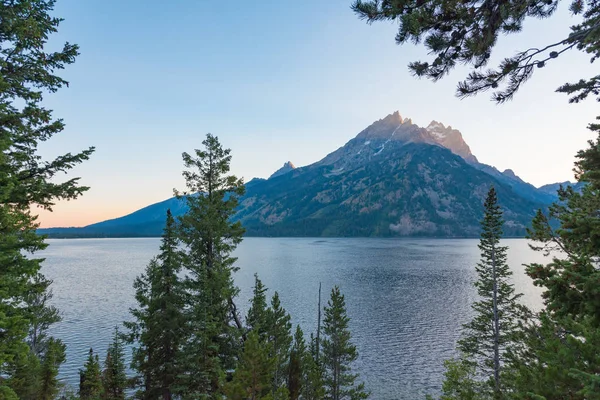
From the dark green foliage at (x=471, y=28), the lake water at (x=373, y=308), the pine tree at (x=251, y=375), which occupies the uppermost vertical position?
the dark green foliage at (x=471, y=28)

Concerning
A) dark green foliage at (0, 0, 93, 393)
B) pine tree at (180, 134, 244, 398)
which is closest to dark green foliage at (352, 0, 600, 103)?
dark green foliage at (0, 0, 93, 393)

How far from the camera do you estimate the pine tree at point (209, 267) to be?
2017 centimetres

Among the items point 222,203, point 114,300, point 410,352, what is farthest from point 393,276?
point 222,203

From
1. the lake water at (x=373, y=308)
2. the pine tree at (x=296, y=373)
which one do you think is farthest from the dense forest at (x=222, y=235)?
the lake water at (x=373, y=308)

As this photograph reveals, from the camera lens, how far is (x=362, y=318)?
7312 centimetres

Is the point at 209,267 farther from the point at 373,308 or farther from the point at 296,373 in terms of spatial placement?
the point at 373,308

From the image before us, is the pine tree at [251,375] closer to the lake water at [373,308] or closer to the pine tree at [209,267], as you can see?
the pine tree at [209,267]

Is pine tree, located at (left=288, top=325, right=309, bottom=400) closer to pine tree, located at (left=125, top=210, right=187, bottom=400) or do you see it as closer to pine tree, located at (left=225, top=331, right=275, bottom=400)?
pine tree, located at (left=125, top=210, right=187, bottom=400)

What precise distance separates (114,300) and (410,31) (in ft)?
324

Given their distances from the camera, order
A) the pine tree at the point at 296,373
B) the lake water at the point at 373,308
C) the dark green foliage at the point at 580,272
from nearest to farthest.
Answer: the dark green foliage at the point at 580,272, the pine tree at the point at 296,373, the lake water at the point at 373,308

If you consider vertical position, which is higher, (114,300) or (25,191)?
(25,191)

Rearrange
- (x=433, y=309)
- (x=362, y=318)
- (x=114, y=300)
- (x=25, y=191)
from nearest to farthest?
(x=25, y=191)
(x=362, y=318)
(x=433, y=309)
(x=114, y=300)

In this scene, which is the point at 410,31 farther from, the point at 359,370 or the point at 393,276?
the point at 393,276

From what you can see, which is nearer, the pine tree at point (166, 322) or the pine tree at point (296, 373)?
the pine tree at point (166, 322)
